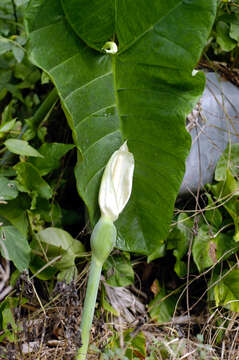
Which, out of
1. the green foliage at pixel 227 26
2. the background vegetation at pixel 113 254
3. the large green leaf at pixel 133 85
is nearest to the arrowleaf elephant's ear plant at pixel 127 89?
the large green leaf at pixel 133 85

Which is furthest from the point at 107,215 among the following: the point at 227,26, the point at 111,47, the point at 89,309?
the point at 227,26

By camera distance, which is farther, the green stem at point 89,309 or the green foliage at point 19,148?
the green foliage at point 19,148

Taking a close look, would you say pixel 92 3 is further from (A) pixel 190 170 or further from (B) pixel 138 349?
(B) pixel 138 349

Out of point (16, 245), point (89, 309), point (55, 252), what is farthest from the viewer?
point (55, 252)

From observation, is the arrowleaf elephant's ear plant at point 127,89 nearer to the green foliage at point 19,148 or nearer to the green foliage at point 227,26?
the green foliage at point 19,148

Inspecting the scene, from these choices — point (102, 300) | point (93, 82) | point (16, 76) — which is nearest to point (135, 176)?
point (93, 82)

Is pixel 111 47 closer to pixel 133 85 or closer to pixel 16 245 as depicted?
pixel 133 85

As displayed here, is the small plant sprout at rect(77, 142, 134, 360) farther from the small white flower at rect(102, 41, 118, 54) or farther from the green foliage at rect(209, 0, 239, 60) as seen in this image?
the green foliage at rect(209, 0, 239, 60)

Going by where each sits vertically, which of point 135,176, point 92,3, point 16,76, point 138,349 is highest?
point 92,3
